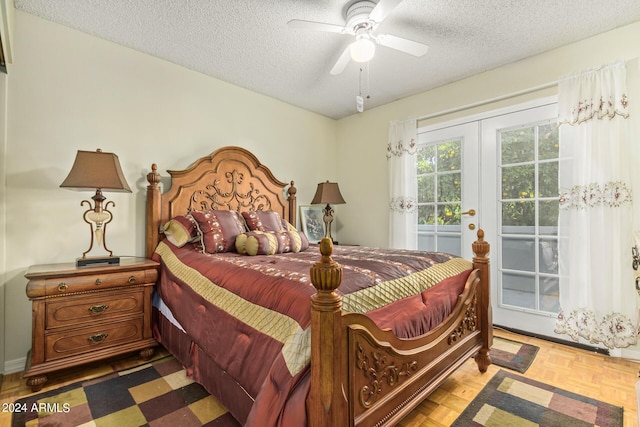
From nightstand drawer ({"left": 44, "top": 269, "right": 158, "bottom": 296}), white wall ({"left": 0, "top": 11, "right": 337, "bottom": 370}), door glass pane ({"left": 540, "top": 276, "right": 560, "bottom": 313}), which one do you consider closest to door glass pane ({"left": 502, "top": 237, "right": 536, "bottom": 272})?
door glass pane ({"left": 540, "top": 276, "right": 560, "bottom": 313})

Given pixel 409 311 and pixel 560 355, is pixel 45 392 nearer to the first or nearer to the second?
pixel 409 311

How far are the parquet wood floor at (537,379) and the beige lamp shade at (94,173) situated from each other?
124 centimetres

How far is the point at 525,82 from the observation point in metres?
2.72

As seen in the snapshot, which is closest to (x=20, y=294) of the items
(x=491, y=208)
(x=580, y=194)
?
(x=491, y=208)

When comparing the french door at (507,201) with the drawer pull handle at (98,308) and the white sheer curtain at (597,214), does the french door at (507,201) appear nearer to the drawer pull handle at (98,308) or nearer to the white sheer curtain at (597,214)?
the white sheer curtain at (597,214)

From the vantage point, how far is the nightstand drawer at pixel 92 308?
1866 mm

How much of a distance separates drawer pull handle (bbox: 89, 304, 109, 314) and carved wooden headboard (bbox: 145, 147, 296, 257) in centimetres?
61

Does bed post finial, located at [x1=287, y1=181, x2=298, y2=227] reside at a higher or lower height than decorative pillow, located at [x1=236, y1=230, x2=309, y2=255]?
higher

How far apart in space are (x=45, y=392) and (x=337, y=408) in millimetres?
1894

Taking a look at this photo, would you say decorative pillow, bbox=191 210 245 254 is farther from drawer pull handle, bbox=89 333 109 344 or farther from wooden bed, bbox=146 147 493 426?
drawer pull handle, bbox=89 333 109 344

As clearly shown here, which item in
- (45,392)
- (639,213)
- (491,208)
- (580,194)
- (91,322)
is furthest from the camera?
(491,208)

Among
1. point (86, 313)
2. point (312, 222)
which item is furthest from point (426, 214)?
point (86, 313)

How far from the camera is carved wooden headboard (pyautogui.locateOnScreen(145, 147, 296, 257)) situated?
8.45 ft

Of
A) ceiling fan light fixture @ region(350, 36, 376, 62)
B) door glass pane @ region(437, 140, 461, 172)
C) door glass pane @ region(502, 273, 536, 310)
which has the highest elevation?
ceiling fan light fixture @ region(350, 36, 376, 62)
